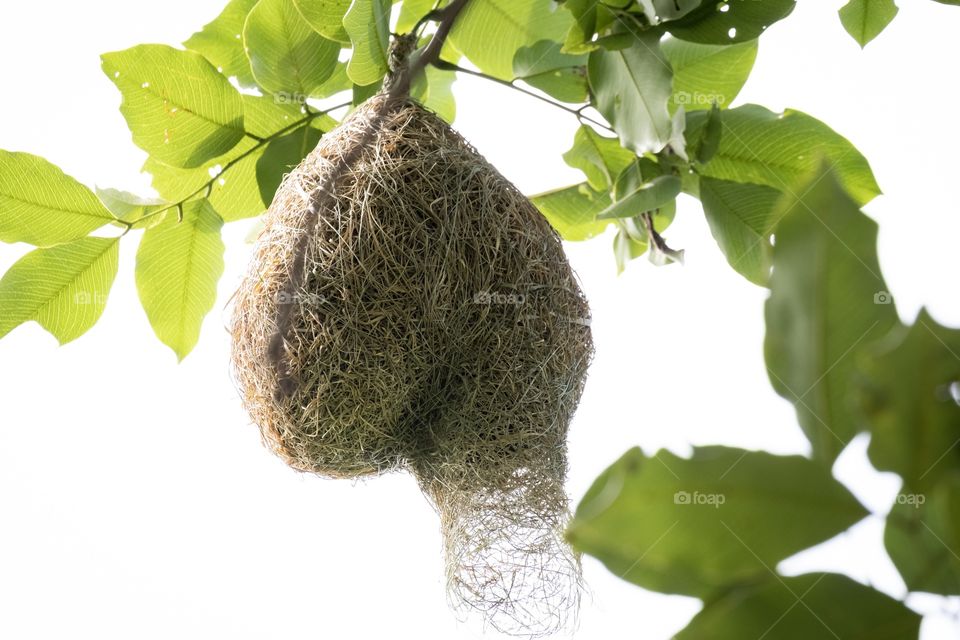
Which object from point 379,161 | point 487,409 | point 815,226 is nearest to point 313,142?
point 379,161

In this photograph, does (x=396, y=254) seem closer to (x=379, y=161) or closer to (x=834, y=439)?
(x=379, y=161)

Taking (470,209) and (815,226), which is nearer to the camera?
(815,226)

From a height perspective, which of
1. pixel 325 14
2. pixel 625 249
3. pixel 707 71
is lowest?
pixel 625 249

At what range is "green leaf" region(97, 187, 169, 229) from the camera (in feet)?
2.17

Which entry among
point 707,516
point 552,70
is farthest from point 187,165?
point 707,516

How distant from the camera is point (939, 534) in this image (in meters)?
0.12

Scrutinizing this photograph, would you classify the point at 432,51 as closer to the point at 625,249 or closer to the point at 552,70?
the point at 552,70

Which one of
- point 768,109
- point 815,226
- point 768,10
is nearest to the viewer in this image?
point 815,226

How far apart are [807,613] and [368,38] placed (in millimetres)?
491

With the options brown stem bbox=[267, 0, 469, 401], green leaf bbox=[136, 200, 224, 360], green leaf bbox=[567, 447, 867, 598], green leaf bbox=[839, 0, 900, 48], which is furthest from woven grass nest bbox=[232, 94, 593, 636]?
green leaf bbox=[567, 447, 867, 598]

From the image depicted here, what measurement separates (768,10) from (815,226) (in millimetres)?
464

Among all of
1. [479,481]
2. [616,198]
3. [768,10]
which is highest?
[768,10]

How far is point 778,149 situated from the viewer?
0.63 metres

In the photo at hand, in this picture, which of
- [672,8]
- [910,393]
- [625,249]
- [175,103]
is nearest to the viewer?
[910,393]
